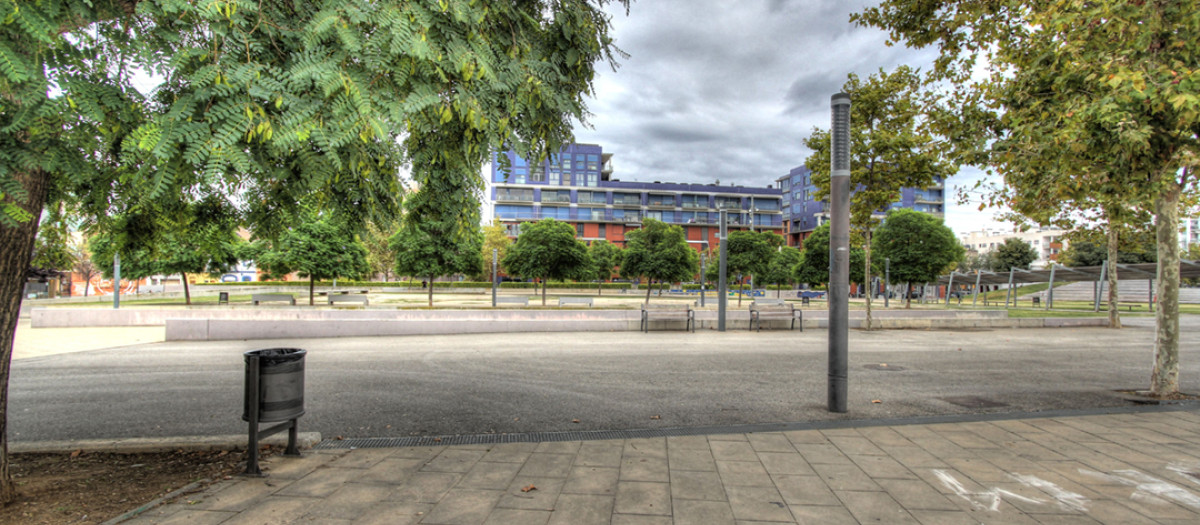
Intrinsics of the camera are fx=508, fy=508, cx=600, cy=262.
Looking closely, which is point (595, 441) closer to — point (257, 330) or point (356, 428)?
point (356, 428)

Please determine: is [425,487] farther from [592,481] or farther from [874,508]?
[874,508]

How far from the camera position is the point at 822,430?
5.02 m

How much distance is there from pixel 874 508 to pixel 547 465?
2.31 meters

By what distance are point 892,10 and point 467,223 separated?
8.30 m

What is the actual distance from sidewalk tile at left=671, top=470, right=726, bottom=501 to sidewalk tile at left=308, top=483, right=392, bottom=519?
6.51ft

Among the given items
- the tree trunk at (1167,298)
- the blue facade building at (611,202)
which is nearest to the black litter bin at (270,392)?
the tree trunk at (1167,298)

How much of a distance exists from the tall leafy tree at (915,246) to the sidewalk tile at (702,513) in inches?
1293

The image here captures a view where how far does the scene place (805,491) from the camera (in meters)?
3.54

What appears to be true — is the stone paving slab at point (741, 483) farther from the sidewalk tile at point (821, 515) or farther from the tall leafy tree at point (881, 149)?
the tall leafy tree at point (881, 149)

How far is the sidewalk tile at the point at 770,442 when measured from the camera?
4.43 meters

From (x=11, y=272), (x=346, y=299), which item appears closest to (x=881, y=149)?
(x=11, y=272)

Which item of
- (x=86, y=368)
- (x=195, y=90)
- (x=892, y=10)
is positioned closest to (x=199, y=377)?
(x=86, y=368)

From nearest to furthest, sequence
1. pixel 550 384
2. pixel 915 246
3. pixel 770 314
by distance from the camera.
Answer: pixel 550 384
pixel 770 314
pixel 915 246

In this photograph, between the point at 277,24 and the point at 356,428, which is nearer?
the point at 277,24
